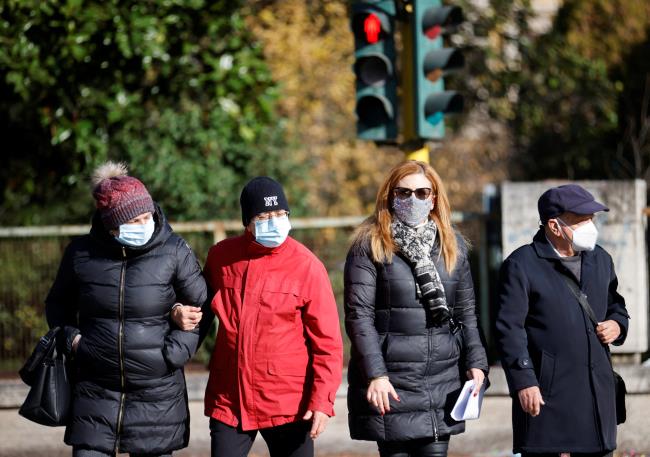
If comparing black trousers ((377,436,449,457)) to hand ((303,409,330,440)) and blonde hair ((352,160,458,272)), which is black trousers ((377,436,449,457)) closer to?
hand ((303,409,330,440))

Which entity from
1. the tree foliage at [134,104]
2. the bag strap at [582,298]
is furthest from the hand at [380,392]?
the tree foliage at [134,104]

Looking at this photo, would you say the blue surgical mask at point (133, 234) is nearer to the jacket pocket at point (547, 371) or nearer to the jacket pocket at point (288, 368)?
the jacket pocket at point (288, 368)

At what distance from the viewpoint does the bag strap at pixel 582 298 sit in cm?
529

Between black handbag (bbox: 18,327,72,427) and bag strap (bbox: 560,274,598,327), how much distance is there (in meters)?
2.39

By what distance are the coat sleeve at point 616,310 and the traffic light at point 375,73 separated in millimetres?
2774

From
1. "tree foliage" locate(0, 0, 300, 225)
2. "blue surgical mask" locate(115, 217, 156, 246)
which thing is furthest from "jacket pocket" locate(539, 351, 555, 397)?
"tree foliage" locate(0, 0, 300, 225)

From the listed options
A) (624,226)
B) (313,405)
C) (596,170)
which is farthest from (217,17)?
(596,170)

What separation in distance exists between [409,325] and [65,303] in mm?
1635

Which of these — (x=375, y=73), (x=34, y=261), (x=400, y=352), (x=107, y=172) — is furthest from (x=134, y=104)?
(x=400, y=352)

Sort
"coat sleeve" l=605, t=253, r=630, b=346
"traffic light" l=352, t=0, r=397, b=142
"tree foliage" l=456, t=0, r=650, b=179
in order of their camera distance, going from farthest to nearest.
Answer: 1. "tree foliage" l=456, t=0, r=650, b=179
2. "traffic light" l=352, t=0, r=397, b=142
3. "coat sleeve" l=605, t=253, r=630, b=346

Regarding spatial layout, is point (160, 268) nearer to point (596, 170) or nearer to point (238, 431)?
point (238, 431)

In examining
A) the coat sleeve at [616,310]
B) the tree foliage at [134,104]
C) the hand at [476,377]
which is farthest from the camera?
the tree foliage at [134,104]

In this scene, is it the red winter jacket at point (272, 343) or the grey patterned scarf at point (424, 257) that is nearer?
the red winter jacket at point (272, 343)

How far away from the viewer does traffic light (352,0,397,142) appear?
793 centimetres
